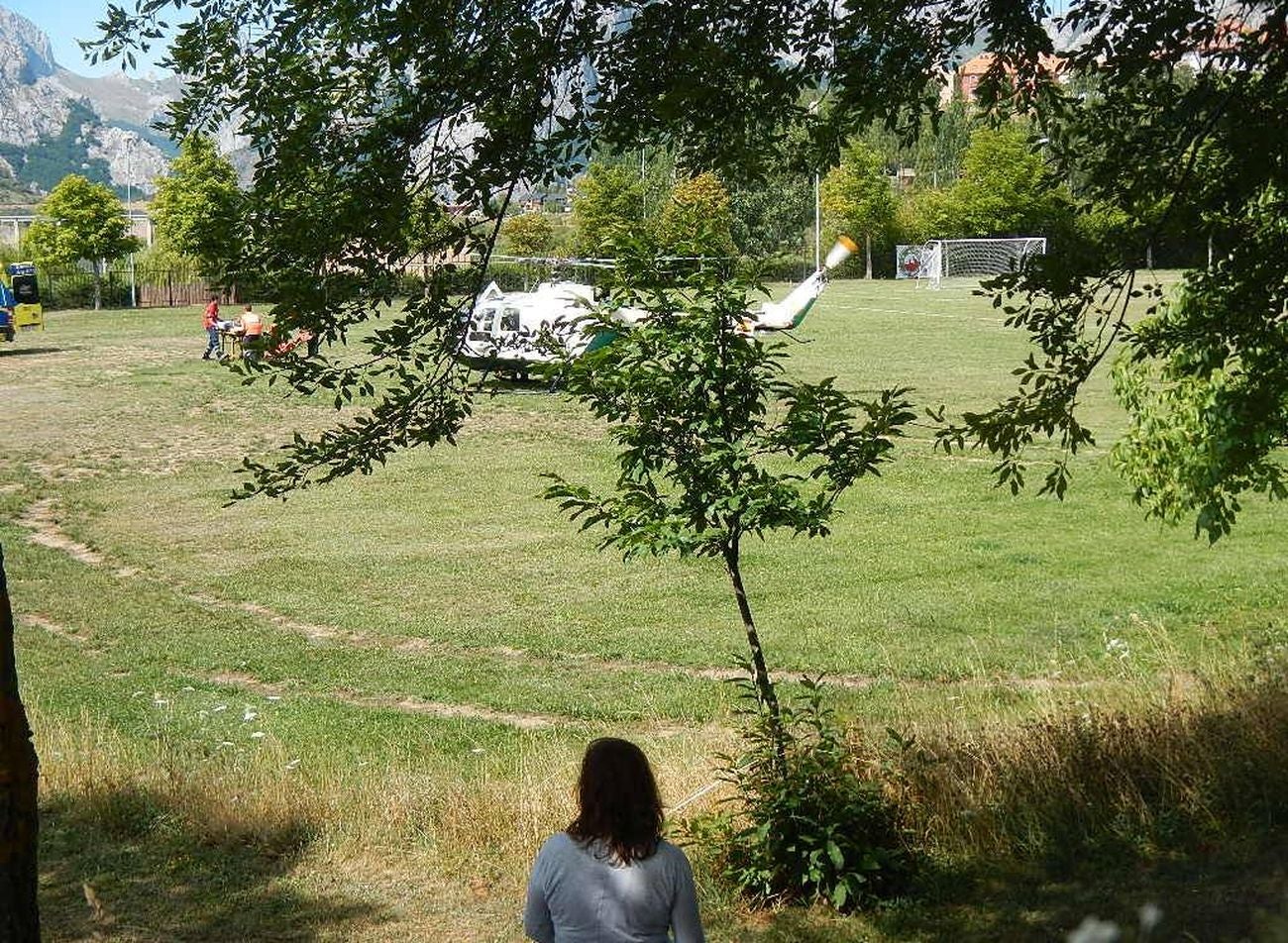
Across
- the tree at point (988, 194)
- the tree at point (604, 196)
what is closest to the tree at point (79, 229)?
the tree at point (604, 196)

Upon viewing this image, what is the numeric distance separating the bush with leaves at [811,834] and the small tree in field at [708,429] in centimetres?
45

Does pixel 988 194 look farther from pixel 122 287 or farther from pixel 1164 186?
pixel 1164 186

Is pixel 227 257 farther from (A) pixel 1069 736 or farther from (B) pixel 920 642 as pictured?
(B) pixel 920 642

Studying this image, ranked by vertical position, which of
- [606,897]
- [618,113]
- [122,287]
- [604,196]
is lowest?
[606,897]

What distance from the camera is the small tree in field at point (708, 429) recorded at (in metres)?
7.41

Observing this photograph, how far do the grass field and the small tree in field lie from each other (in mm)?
1817

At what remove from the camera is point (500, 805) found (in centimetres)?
800

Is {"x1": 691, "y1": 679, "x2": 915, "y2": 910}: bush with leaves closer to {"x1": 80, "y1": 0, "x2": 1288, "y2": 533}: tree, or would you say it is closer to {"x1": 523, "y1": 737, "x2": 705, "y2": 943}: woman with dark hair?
{"x1": 80, "y1": 0, "x2": 1288, "y2": 533}: tree

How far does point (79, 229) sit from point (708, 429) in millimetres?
62016

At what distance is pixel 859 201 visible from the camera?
3607 inches

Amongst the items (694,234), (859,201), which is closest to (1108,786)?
(694,234)

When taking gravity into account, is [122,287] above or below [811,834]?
above

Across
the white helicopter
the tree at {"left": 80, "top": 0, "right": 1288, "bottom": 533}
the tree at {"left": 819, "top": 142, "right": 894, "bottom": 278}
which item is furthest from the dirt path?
the tree at {"left": 819, "top": 142, "right": 894, "bottom": 278}

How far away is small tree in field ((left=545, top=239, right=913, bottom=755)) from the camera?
741cm
